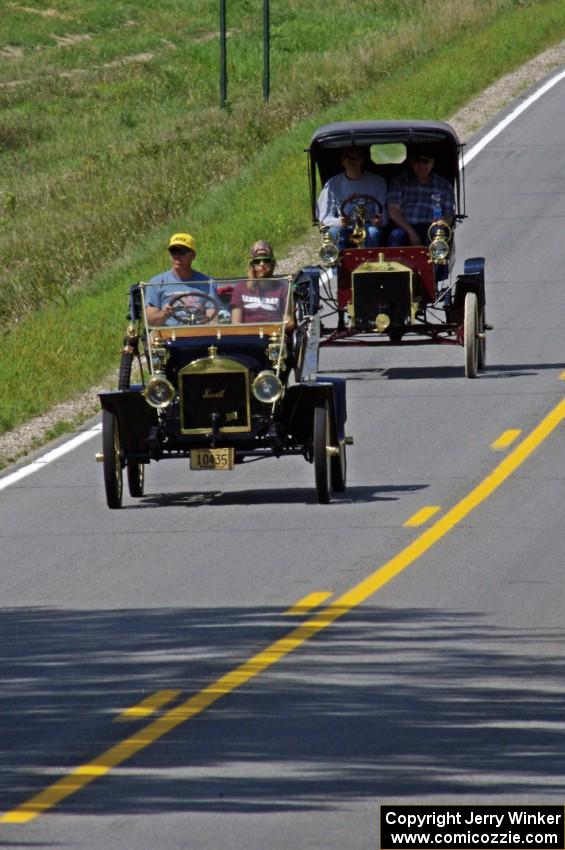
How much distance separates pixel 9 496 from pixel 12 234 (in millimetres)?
22830

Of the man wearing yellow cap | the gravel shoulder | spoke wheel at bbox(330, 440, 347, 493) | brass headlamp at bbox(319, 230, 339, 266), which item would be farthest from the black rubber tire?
brass headlamp at bbox(319, 230, 339, 266)

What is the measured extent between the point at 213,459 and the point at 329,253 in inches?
279

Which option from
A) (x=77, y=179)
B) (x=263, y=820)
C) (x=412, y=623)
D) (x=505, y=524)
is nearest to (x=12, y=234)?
(x=77, y=179)

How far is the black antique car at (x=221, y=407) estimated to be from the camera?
583 inches

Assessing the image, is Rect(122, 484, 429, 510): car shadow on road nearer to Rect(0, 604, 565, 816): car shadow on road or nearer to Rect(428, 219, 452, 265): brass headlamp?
Rect(0, 604, 565, 816): car shadow on road

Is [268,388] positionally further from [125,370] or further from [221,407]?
[125,370]

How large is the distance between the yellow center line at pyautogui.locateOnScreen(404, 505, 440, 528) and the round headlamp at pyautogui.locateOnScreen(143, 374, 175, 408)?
199cm

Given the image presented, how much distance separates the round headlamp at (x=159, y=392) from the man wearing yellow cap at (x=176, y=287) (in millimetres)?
961

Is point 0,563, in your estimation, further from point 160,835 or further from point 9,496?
point 160,835

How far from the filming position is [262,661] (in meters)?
10.0

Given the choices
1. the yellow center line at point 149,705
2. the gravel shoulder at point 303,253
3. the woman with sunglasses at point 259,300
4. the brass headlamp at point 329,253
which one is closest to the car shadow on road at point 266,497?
the woman with sunglasses at point 259,300

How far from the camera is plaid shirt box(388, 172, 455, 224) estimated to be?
73.2 ft

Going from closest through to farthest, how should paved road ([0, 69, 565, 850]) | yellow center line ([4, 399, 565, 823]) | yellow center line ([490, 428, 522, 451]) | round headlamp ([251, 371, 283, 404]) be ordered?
1. paved road ([0, 69, 565, 850])
2. yellow center line ([4, 399, 565, 823])
3. round headlamp ([251, 371, 283, 404])
4. yellow center line ([490, 428, 522, 451])

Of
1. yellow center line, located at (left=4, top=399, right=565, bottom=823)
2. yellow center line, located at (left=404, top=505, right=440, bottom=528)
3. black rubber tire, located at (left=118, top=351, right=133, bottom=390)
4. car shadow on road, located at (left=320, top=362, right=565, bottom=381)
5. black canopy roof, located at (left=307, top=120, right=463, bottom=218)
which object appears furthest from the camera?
black canopy roof, located at (left=307, top=120, right=463, bottom=218)
